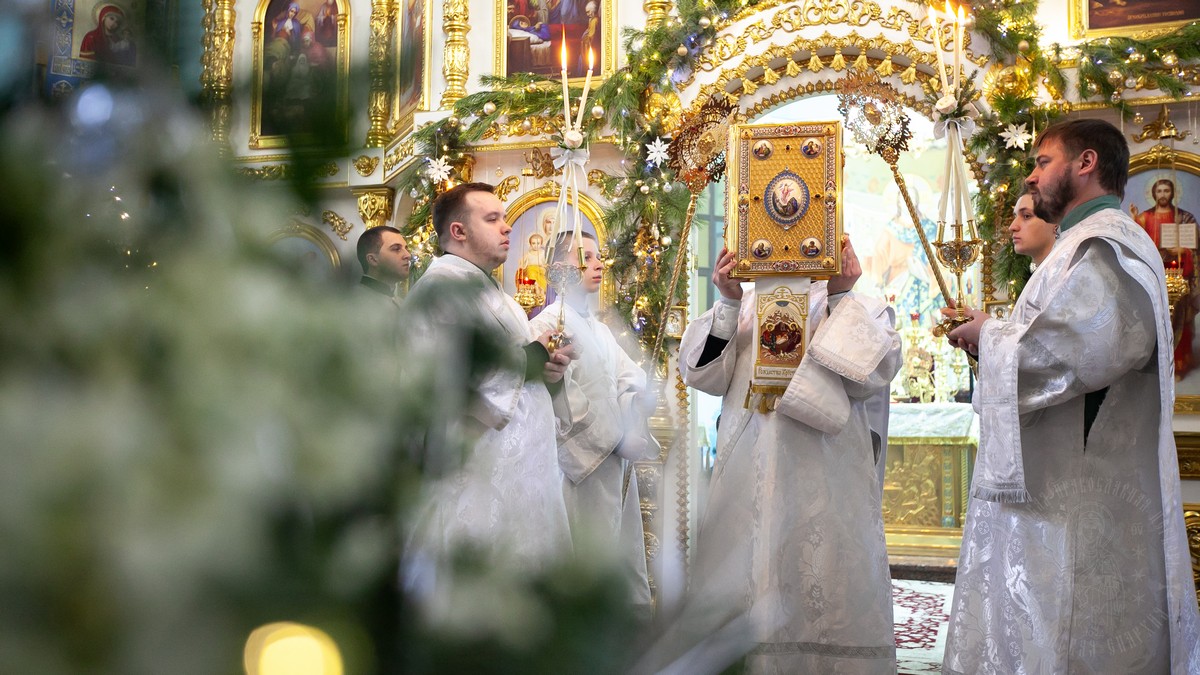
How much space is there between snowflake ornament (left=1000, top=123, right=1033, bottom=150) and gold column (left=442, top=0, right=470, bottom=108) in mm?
4335

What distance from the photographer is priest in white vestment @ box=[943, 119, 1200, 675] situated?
320 centimetres

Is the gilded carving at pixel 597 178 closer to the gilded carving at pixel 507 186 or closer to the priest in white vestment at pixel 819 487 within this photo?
the gilded carving at pixel 507 186

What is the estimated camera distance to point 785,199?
12.9 ft

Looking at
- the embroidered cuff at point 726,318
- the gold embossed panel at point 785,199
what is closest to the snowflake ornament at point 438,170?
the gold embossed panel at point 785,199

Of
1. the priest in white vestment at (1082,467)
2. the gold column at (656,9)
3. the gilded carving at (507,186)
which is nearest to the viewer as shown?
the priest in white vestment at (1082,467)

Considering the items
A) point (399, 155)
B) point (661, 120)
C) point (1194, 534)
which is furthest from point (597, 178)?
point (1194, 534)

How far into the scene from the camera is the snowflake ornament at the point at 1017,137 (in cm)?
694

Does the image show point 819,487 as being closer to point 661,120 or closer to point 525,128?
point 661,120

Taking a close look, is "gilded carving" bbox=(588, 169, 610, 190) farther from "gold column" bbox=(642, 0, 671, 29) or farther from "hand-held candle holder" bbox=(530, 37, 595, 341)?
"hand-held candle holder" bbox=(530, 37, 595, 341)

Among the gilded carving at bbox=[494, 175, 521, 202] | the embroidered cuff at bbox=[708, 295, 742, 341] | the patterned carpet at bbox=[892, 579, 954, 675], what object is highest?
the gilded carving at bbox=[494, 175, 521, 202]

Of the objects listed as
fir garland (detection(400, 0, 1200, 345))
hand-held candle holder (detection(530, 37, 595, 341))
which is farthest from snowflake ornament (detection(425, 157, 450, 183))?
hand-held candle holder (detection(530, 37, 595, 341))

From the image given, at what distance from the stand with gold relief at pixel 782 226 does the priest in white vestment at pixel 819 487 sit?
64mm

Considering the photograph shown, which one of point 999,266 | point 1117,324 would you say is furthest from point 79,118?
point 999,266

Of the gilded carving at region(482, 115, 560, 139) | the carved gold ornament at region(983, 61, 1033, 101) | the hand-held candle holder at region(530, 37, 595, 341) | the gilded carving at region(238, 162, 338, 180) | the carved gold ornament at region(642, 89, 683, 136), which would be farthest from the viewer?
the gilded carving at region(482, 115, 560, 139)
